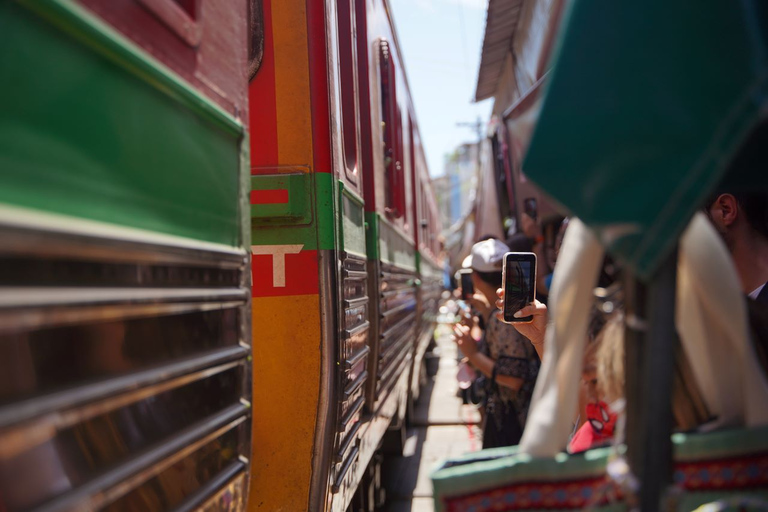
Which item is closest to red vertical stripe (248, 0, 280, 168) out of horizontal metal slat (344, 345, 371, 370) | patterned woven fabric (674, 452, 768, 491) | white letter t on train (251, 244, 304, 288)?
white letter t on train (251, 244, 304, 288)

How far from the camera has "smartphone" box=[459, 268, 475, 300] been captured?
4.08 meters

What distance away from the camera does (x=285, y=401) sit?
6.38 feet

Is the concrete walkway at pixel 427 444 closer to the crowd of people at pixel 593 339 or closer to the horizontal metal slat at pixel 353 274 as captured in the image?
the crowd of people at pixel 593 339

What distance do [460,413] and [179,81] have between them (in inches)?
254

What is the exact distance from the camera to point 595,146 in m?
0.81

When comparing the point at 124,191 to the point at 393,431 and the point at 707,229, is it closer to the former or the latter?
the point at 707,229

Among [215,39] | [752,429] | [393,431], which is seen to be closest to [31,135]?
[215,39]

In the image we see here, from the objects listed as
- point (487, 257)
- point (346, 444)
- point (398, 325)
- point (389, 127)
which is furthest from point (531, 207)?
point (346, 444)

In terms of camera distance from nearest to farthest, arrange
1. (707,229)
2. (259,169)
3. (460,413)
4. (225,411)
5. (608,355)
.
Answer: (707,229), (608,355), (225,411), (259,169), (460,413)

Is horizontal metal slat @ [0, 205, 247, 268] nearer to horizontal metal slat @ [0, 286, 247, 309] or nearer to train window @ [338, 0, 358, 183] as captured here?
horizontal metal slat @ [0, 286, 247, 309]

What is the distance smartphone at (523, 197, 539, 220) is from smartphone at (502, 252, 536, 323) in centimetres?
346

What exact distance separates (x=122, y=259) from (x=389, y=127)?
2953mm

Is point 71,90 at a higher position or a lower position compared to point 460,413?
higher

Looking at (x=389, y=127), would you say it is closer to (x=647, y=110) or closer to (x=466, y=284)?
(x=466, y=284)
